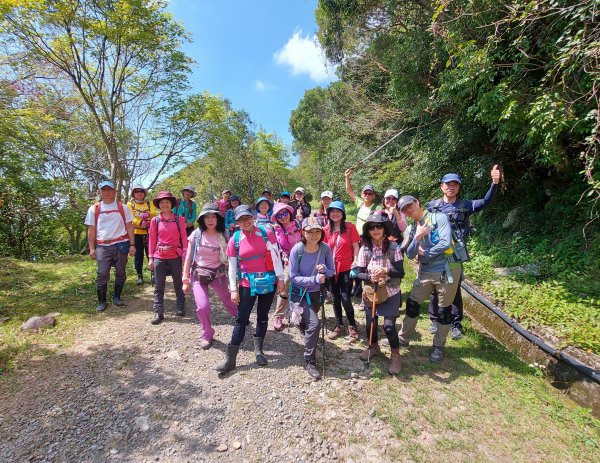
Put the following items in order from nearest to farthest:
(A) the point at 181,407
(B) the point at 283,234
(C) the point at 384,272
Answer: (A) the point at 181,407, (C) the point at 384,272, (B) the point at 283,234

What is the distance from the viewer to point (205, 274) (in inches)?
157

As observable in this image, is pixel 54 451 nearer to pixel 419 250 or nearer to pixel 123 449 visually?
pixel 123 449

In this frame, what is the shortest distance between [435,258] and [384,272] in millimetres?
824

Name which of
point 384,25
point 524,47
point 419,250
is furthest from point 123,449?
point 384,25

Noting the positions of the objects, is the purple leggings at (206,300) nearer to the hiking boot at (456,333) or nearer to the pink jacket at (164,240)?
the pink jacket at (164,240)

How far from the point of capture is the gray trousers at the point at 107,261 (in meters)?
4.71

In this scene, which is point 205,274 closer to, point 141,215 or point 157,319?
point 157,319

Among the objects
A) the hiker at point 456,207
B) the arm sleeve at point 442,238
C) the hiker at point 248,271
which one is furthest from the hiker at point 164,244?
the hiker at point 456,207

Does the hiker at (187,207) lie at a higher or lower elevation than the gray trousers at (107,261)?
higher

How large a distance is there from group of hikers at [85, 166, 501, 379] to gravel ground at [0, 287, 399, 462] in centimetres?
30

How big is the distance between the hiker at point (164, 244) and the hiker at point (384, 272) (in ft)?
9.33

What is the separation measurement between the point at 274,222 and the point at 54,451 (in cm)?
371

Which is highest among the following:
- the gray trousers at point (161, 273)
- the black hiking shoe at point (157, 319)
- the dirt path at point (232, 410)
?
the gray trousers at point (161, 273)

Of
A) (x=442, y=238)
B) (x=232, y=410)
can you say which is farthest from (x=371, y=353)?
(x=232, y=410)
